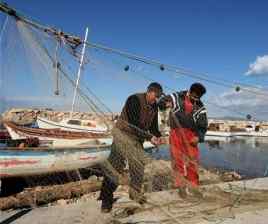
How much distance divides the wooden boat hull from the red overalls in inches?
110

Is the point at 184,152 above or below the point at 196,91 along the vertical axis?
below

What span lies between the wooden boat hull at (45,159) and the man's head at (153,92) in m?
3.38

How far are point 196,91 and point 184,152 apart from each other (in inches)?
34.1

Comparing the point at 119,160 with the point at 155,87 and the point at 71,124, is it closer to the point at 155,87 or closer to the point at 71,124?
the point at 155,87

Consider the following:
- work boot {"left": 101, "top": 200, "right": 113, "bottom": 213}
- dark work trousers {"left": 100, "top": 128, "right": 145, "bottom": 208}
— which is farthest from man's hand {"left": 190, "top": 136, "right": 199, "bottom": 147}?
work boot {"left": 101, "top": 200, "right": 113, "bottom": 213}

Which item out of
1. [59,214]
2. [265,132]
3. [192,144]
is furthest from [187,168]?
[265,132]

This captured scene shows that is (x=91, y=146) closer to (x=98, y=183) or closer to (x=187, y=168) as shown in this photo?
(x=98, y=183)

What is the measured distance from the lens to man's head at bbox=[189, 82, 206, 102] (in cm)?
506

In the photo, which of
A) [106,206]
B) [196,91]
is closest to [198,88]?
[196,91]

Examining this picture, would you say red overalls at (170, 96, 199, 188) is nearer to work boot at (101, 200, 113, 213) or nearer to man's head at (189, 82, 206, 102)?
man's head at (189, 82, 206, 102)

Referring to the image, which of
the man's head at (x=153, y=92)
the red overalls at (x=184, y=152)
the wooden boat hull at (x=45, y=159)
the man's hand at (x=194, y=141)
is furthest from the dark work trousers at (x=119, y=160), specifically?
the wooden boat hull at (x=45, y=159)

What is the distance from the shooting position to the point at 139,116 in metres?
4.63

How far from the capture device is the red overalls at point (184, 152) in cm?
511

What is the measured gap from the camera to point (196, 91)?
5086 mm
